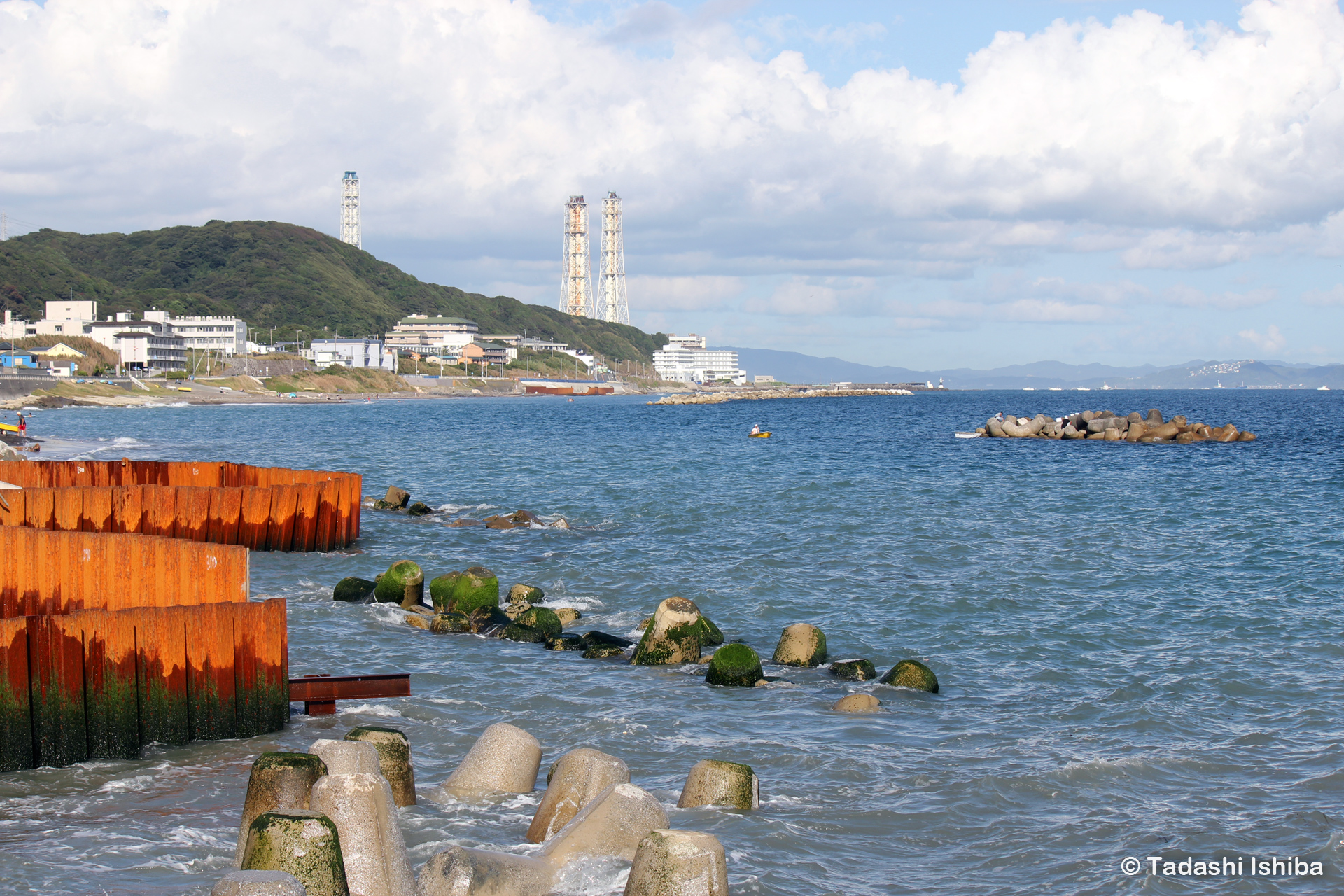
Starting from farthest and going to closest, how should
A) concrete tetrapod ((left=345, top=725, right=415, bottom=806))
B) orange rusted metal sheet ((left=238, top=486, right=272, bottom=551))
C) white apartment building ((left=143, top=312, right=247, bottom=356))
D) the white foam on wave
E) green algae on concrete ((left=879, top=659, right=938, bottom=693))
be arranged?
white apartment building ((left=143, top=312, right=247, bottom=356)) < orange rusted metal sheet ((left=238, top=486, right=272, bottom=551)) < green algae on concrete ((left=879, top=659, right=938, bottom=693)) < the white foam on wave < concrete tetrapod ((left=345, top=725, right=415, bottom=806))

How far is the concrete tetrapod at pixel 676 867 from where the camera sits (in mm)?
6715

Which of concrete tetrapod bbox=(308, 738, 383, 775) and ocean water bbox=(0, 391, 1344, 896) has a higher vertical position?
concrete tetrapod bbox=(308, 738, 383, 775)

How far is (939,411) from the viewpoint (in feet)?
435

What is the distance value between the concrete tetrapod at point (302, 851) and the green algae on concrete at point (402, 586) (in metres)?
12.5

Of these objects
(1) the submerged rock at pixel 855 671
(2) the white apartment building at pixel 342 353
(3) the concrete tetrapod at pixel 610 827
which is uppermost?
(2) the white apartment building at pixel 342 353

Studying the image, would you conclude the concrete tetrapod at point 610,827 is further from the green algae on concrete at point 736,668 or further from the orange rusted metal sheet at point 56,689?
the green algae on concrete at point 736,668

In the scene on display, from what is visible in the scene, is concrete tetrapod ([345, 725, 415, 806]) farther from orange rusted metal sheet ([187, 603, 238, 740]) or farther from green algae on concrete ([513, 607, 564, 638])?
green algae on concrete ([513, 607, 564, 638])

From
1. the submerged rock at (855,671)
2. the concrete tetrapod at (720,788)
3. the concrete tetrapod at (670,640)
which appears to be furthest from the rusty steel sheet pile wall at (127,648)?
the submerged rock at (855,671)

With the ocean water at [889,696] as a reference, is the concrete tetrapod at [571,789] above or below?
above

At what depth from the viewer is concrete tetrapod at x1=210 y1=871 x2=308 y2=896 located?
5.66m

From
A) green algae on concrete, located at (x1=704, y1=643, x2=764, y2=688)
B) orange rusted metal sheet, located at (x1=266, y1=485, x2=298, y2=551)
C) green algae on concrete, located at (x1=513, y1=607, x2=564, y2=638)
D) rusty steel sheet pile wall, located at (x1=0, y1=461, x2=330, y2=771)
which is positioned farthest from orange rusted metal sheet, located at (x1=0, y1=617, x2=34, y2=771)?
orange rusted metal sheet, located at (x1=266, y1=485, x2=298, y2=551)

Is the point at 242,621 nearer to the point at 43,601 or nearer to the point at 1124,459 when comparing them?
the point at 43,601

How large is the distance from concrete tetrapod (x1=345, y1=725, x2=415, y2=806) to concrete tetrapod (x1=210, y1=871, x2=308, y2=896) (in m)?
2.95

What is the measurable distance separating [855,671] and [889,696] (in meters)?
0.94
